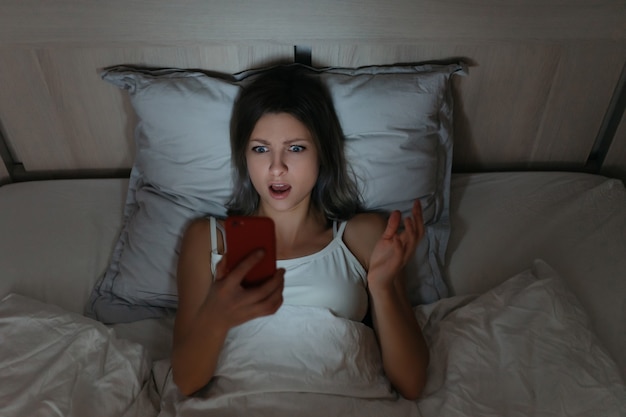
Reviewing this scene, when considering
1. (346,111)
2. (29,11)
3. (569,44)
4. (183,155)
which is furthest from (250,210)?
(569,44)

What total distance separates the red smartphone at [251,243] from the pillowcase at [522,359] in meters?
0.45

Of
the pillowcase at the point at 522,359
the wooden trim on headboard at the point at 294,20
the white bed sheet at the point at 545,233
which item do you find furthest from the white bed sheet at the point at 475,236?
the wooden trim on headboard at the point at 294,20

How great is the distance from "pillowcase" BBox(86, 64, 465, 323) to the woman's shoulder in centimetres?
10

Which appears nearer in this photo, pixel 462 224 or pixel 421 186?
pixel 421 186

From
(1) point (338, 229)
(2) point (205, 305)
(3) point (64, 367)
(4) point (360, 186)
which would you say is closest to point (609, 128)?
(4) point (360, 186)

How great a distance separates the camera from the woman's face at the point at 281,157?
3.40 feet

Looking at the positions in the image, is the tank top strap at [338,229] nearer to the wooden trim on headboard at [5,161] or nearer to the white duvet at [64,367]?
the white duvet at [64,367]

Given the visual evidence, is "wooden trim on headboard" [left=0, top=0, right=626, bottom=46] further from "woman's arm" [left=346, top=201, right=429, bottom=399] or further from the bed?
"woman's arm" [left=346, top=201, right=429, bottom=399]

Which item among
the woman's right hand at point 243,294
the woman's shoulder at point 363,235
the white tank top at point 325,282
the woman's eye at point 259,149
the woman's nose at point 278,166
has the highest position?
the woman's eye at point 259,149

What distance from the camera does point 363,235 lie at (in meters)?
1.15

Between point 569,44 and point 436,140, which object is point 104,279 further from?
point 569,44

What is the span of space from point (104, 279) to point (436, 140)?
0.88 meters

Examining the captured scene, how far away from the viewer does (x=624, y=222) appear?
128 centimetres

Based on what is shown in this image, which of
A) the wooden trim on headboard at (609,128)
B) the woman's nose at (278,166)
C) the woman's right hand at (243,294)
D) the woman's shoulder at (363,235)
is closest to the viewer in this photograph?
the woman's right hand at (243,294)
